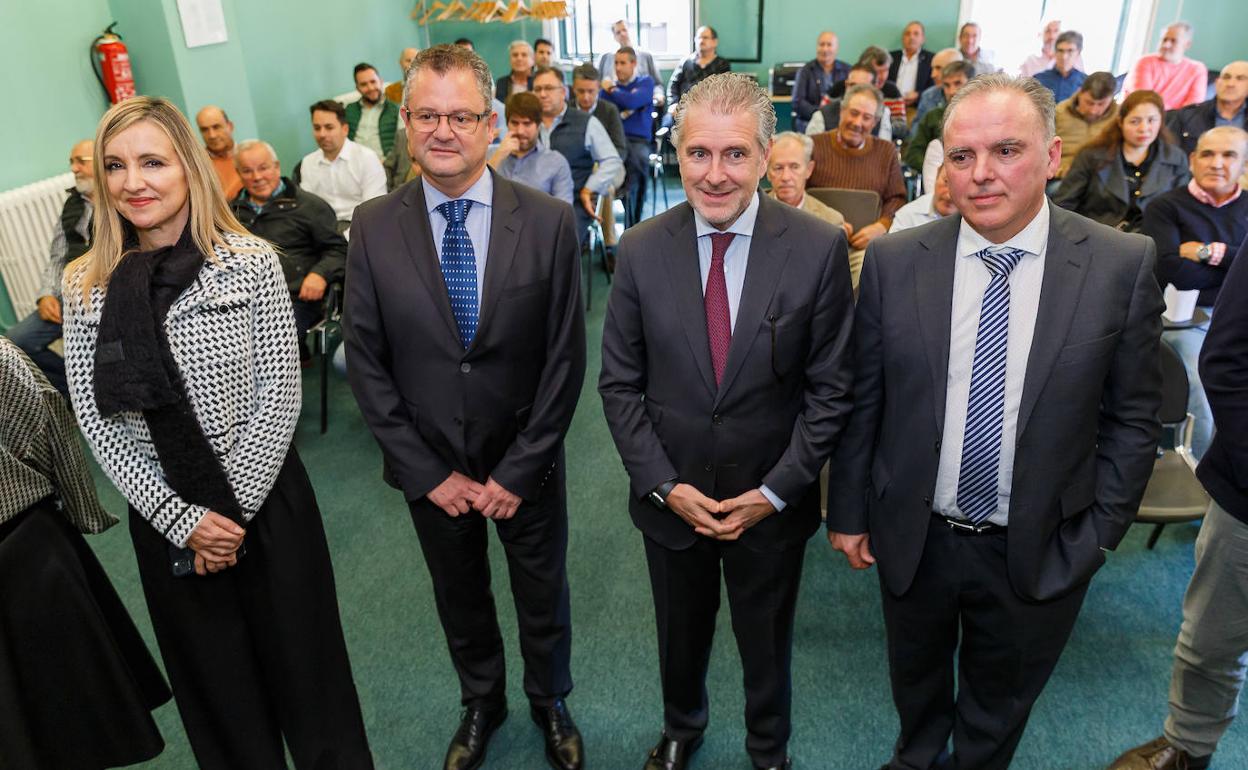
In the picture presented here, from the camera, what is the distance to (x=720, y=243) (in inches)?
73.1

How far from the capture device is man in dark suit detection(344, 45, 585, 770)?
6.30 feet

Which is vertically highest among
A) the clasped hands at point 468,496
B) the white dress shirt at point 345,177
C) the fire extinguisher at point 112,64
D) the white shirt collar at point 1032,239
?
the fire extinguisher at point 112,64

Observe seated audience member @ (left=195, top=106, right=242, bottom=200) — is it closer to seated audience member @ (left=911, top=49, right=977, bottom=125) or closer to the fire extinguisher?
the fire extinguisher

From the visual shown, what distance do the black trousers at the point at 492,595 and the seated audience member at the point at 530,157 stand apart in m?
2.92

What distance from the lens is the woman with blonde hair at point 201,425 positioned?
1707mm

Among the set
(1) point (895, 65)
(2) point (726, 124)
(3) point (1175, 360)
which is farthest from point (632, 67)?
(2) point (726, 124)

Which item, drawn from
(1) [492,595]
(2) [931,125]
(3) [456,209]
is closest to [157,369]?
(3) [456,209]

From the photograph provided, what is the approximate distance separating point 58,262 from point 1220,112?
700 cm

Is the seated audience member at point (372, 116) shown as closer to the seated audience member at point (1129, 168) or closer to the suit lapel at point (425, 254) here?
the seated audience member at point (1129, 168)

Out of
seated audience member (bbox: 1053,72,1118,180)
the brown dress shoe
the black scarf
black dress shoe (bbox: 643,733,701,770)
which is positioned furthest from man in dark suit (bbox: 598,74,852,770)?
seated audience member (bbox: 1053,72,1118,180)

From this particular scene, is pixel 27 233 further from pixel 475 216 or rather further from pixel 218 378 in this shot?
pixel 475 216

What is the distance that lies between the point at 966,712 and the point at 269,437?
1.70 meters

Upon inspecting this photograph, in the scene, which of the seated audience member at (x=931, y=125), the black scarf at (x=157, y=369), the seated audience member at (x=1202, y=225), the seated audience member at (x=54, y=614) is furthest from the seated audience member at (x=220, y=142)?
the seated audience member at (x=1202, y=225)

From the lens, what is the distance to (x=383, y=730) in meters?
2.48
